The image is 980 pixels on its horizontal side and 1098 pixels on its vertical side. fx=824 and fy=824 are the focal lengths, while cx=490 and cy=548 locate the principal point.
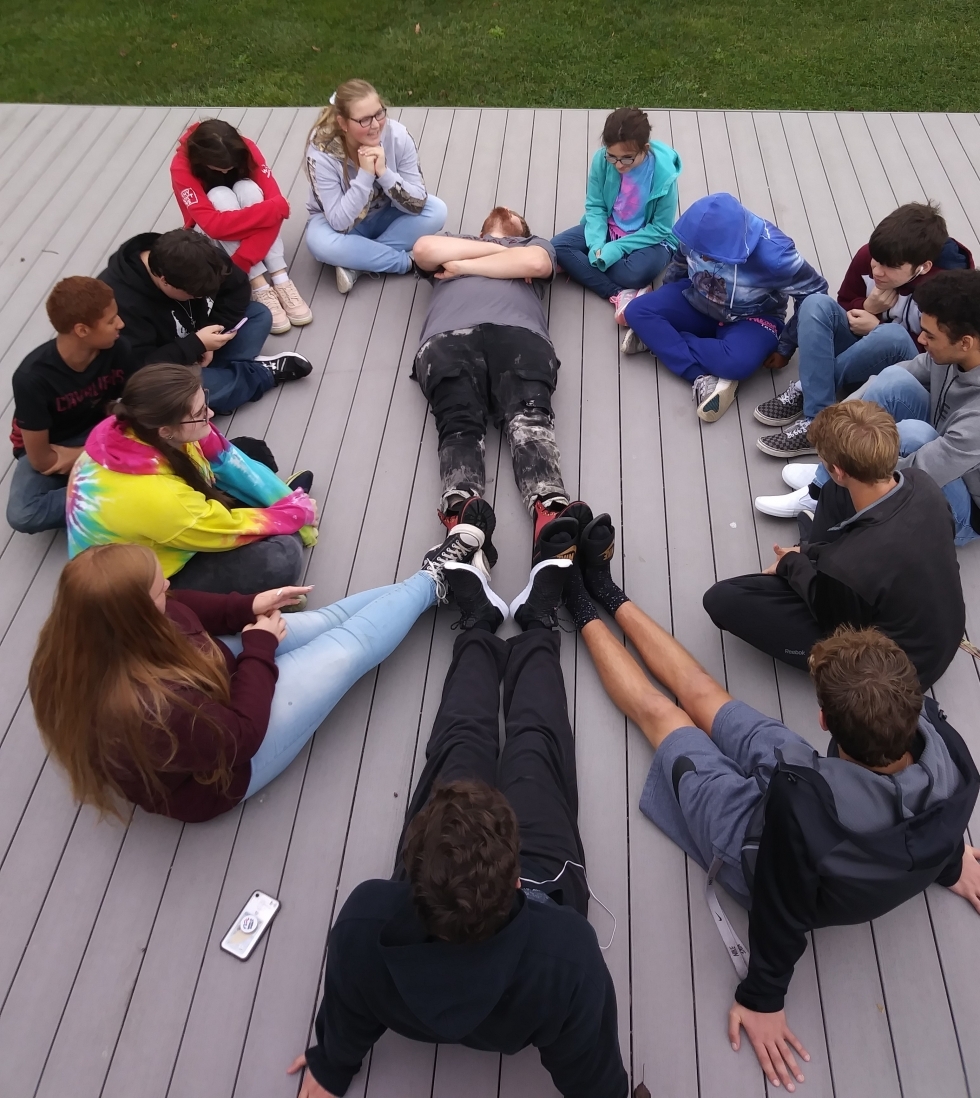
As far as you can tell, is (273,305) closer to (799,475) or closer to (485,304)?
(485,304)

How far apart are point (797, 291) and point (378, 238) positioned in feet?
6.28

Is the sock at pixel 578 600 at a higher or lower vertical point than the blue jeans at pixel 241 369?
lower

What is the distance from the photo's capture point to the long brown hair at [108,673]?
179 cm

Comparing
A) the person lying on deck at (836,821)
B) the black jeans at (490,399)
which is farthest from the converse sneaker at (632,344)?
the person lying on deck at (836,821)

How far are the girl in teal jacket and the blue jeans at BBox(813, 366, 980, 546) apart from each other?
3.88ft

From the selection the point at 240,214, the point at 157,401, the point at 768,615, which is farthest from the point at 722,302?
the point at 157,401

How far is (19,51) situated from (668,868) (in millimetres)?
6454

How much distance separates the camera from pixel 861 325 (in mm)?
3043

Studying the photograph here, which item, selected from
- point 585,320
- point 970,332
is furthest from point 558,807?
point 585,320

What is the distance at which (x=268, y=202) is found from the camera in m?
3.56

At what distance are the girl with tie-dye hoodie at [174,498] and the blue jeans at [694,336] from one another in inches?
65.3

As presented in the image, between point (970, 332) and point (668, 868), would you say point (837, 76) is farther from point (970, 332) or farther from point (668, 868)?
point (668, 868)

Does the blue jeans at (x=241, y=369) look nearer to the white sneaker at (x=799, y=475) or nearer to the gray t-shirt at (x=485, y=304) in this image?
the gray t-shirt at (x=485, y=304)

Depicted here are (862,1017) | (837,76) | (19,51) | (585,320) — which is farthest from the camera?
(19,51)
